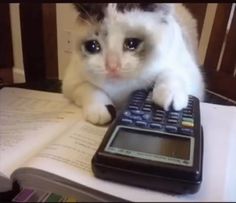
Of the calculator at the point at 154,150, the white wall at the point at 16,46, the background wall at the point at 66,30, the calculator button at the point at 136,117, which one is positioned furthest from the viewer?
the white wall at the point at 16,46

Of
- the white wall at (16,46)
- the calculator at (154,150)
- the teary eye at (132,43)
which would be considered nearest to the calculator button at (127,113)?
the calculator at (154,150)

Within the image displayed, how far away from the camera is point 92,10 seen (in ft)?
1.83

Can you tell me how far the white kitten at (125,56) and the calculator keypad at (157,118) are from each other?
1cm

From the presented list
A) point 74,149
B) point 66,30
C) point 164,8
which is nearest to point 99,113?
point 74,149

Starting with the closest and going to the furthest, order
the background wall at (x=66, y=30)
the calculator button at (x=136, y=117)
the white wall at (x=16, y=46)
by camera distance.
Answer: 1. the calculator button at (x=136, y=117)
2. the background wall at (x=66, y=30)
3. the white wall at (x=16, y=46)

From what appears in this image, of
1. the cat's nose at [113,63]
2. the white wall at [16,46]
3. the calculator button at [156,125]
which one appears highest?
the cat's nose at [113,63]

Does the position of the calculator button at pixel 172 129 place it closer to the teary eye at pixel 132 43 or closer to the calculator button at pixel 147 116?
the calculator button at pixel 147 116

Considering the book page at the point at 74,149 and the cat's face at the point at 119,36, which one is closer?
the book page at the point at 74,149

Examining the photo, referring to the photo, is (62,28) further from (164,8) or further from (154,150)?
(154,150)

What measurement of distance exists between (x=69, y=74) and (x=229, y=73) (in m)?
0.40

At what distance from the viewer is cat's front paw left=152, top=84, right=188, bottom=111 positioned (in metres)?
0.51

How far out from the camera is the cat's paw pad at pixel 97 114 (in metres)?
0.54

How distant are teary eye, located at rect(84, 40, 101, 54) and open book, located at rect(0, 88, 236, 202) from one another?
0.12 metres

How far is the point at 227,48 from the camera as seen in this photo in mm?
839
